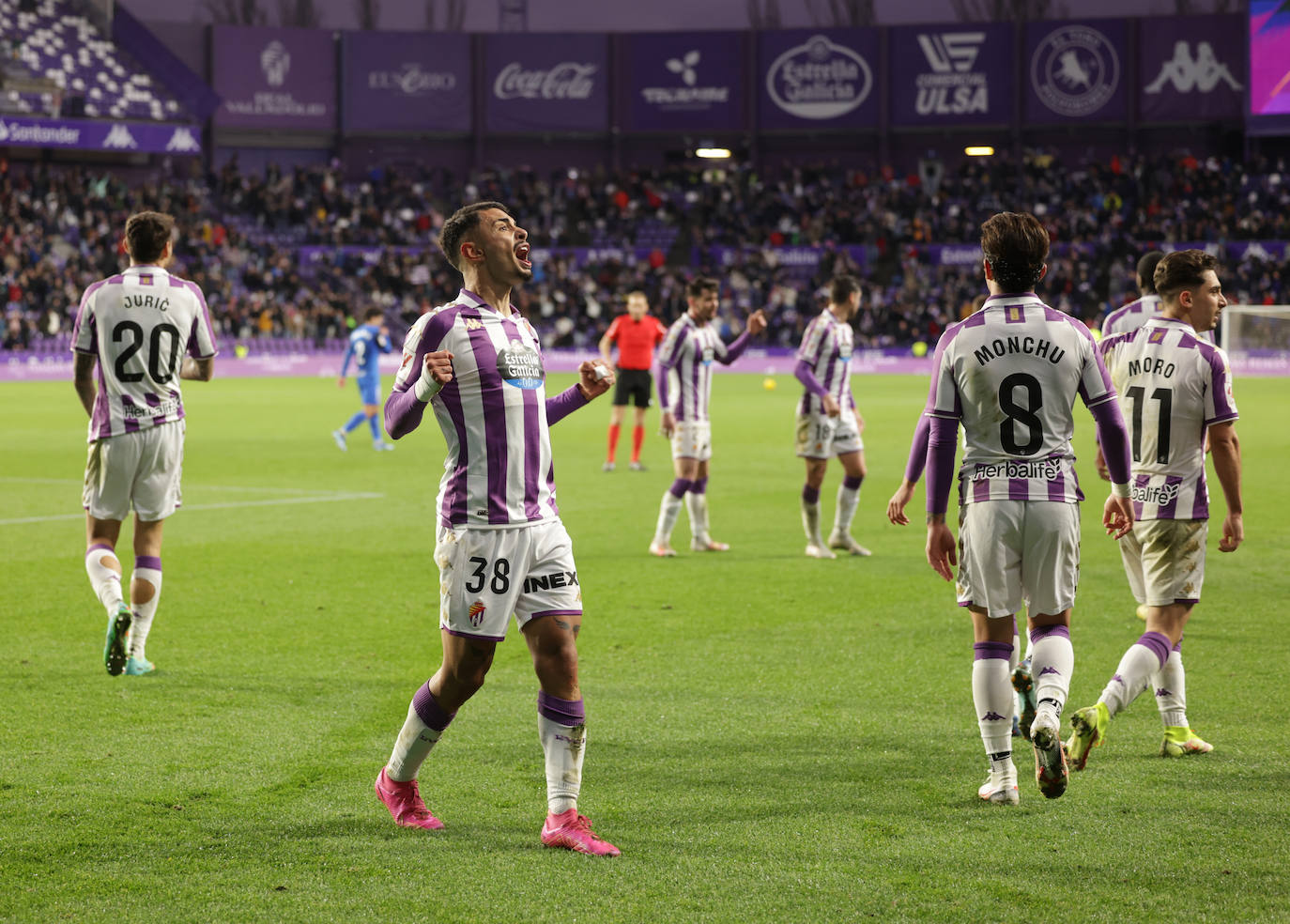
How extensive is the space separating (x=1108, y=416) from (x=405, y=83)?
54.2 m

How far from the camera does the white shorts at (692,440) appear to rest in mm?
11656

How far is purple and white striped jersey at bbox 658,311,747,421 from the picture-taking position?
11836 mm

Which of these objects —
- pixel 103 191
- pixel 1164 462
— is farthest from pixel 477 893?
pixel 103 191

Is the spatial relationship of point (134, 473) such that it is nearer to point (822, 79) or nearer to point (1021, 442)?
point (1021, 442)

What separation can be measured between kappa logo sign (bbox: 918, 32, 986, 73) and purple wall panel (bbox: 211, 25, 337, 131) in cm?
2310

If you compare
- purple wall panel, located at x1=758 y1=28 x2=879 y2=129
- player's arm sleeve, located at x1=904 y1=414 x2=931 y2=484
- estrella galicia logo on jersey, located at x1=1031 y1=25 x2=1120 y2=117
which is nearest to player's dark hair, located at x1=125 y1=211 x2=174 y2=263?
Result: player's arm sleeve, located at x1=904 y1=414 x2=931 y2=484

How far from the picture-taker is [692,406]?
11820mm

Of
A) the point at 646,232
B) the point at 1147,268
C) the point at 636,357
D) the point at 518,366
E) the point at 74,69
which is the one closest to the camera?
the point at 518,366

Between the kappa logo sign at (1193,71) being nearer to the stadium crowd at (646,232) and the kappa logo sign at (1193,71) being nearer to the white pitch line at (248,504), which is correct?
the stadium crowd at (646,232)

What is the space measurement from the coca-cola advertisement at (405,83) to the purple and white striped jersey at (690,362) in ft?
152

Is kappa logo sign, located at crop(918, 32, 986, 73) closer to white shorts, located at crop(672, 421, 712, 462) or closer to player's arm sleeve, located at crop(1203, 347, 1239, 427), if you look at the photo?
white shorts, located at crop(672, 421, 712, 462)

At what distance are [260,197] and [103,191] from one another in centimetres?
553

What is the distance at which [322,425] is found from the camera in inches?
957

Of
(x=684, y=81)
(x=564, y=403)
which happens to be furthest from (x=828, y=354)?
(x=684, y=81)
